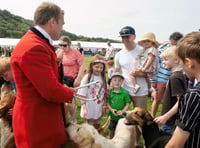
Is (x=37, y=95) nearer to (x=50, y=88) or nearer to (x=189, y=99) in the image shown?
(x=50, y=88)

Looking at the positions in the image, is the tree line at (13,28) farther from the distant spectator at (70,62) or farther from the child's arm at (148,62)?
the child's arm at (148,62)

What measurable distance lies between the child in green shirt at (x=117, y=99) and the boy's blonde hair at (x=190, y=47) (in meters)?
2.21

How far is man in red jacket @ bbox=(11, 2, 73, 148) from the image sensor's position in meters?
1.35

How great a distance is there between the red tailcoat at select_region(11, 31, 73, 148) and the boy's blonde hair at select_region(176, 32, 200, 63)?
98 cm

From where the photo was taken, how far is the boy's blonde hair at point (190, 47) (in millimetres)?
1153

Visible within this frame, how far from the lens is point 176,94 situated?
2.34 m

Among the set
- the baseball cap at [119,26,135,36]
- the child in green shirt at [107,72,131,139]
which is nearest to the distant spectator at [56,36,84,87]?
the child in green shirt at [107,72,131,139]

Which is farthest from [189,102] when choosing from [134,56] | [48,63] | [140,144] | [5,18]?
[5,18]

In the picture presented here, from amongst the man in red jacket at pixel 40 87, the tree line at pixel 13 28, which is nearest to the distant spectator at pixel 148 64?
the man in red jacket at pixel 40 87

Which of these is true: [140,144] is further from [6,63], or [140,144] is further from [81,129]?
[6,63]

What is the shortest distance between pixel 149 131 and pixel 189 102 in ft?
5.23

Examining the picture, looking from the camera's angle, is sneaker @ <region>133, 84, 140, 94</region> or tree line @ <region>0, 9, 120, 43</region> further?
tree line @ <region>0, 9, 120, 43</region>

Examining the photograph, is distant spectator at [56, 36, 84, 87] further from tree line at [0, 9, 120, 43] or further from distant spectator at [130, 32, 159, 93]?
tree line at [0, 9, 120, 43]

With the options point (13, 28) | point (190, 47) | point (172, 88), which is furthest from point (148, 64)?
point (13, 28)
